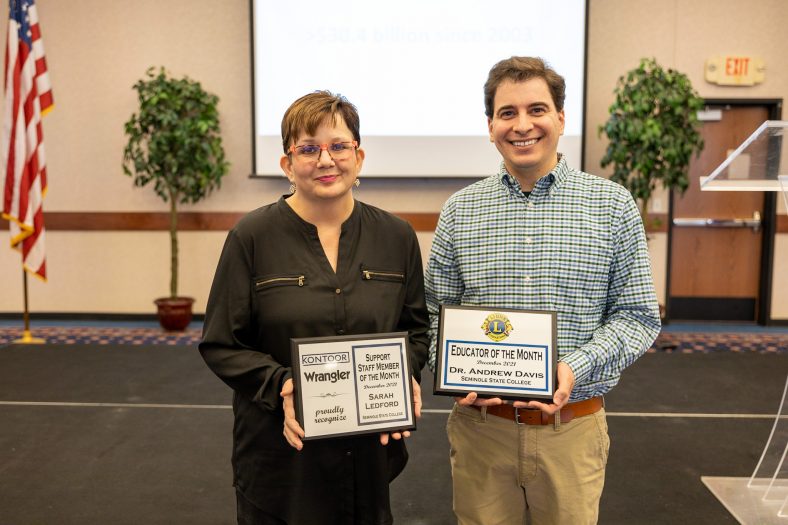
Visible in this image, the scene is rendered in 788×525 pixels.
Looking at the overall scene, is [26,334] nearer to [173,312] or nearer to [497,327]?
[173,312]

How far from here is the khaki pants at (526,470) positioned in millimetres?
1435

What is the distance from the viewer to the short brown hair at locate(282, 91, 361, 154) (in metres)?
1.36

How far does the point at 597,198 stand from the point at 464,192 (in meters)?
Result: 0.31

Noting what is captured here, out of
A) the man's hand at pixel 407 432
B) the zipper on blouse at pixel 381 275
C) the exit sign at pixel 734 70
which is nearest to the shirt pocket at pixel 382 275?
the zipper on blouse at pixel 381 275

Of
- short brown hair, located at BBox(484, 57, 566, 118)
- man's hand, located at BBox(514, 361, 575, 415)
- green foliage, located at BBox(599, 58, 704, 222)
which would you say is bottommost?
man's hand, located at BBox(514, 361, 575, 415)

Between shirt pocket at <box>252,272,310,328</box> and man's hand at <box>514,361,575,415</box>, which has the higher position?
shirt pocket at <box>252,272,310,328</box>

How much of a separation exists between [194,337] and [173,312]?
1.07 feet

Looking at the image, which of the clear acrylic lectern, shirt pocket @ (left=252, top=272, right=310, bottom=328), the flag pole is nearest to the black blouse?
shirt pocket @ (left=252, top=272, right=310, bottom=328)

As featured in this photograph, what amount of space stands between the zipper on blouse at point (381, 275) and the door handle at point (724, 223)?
527 centimetres

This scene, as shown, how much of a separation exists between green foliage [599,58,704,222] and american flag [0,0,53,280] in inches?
179

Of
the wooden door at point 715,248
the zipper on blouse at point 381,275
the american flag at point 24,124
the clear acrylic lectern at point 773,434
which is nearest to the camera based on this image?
the zipper on blouse at point 381,275

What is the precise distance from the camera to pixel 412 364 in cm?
144

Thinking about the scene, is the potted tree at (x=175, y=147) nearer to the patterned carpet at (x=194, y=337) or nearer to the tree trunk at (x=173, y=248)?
the tree trunk at (x=173, y=248)

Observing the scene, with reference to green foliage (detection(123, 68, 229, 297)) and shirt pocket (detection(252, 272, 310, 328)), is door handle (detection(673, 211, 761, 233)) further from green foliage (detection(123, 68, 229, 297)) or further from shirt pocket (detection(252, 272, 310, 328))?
shirt pocket (detection(252, 272, 310, 328))
